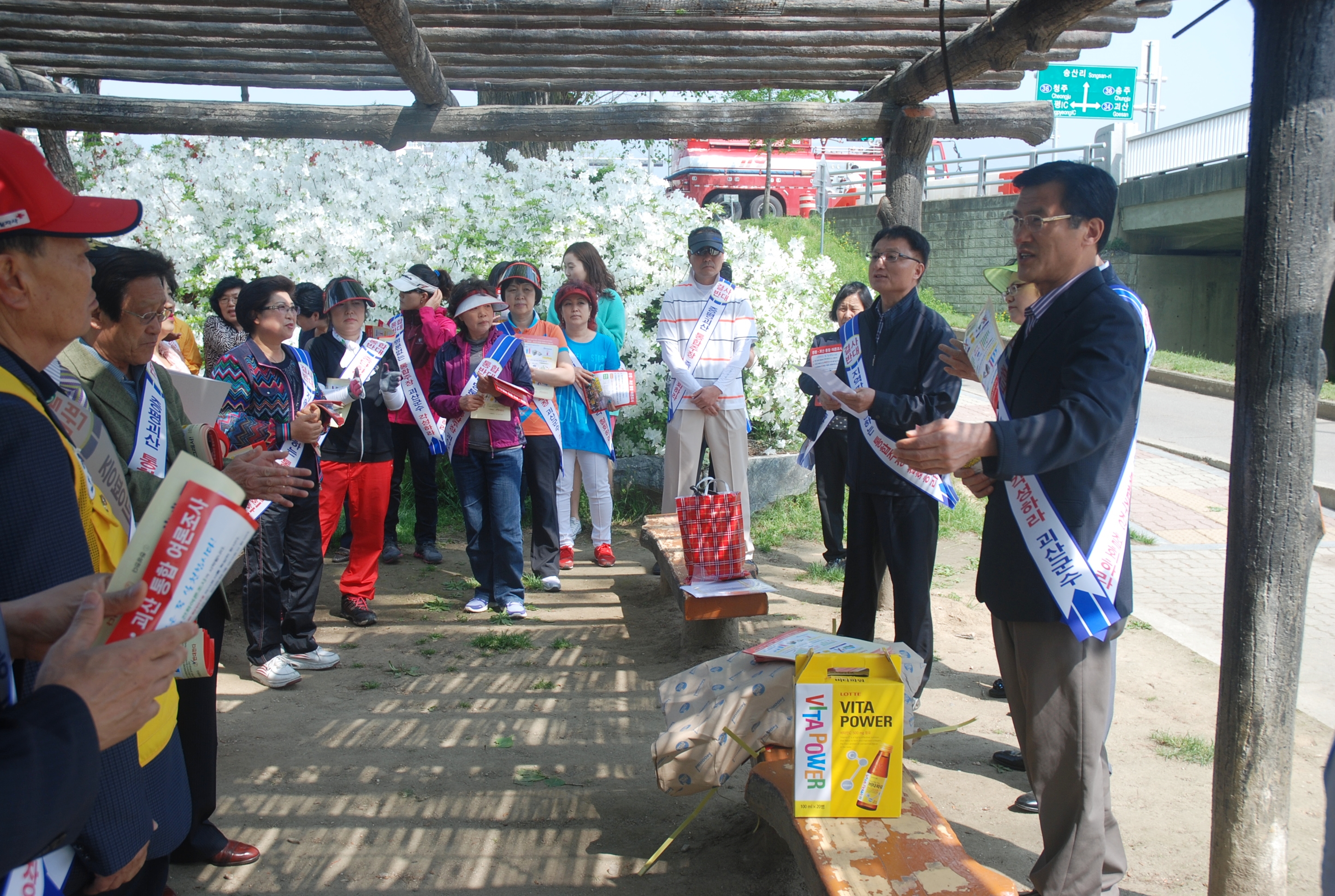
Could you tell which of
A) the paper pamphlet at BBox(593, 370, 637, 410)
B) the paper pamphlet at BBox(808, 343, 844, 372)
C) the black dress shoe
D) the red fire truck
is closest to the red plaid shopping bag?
the paper pamphlet at BBox(808, 343, 844, 372)

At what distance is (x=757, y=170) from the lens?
22.4 meters

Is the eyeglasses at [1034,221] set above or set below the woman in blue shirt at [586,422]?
above

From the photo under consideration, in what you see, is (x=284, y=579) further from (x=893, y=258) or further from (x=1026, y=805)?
(x=1026, y=805)

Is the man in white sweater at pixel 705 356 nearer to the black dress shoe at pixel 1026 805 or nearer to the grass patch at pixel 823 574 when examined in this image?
the grass patch at pixel 823 574

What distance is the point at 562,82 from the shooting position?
6035 mm

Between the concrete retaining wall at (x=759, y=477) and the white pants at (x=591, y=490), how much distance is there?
1.24 metres

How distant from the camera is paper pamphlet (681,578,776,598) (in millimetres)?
4461

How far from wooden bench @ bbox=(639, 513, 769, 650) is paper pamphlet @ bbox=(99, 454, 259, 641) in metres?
3.21

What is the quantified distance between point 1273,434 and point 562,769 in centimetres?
284

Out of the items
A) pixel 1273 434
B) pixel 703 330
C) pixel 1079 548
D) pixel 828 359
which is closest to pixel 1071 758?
pixel 1079 548

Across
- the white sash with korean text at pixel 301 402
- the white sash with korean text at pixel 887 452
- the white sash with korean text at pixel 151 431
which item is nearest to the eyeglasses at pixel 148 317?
the white sash with korean text at pixel 151 431

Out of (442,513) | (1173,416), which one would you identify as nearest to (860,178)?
(1173,416)

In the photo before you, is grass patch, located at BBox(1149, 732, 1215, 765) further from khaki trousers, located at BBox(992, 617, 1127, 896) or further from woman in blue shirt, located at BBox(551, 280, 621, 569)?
woman in blue shirt, located at BBox(551, 280, 621, 569)

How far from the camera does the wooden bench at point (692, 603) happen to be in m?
4.51
